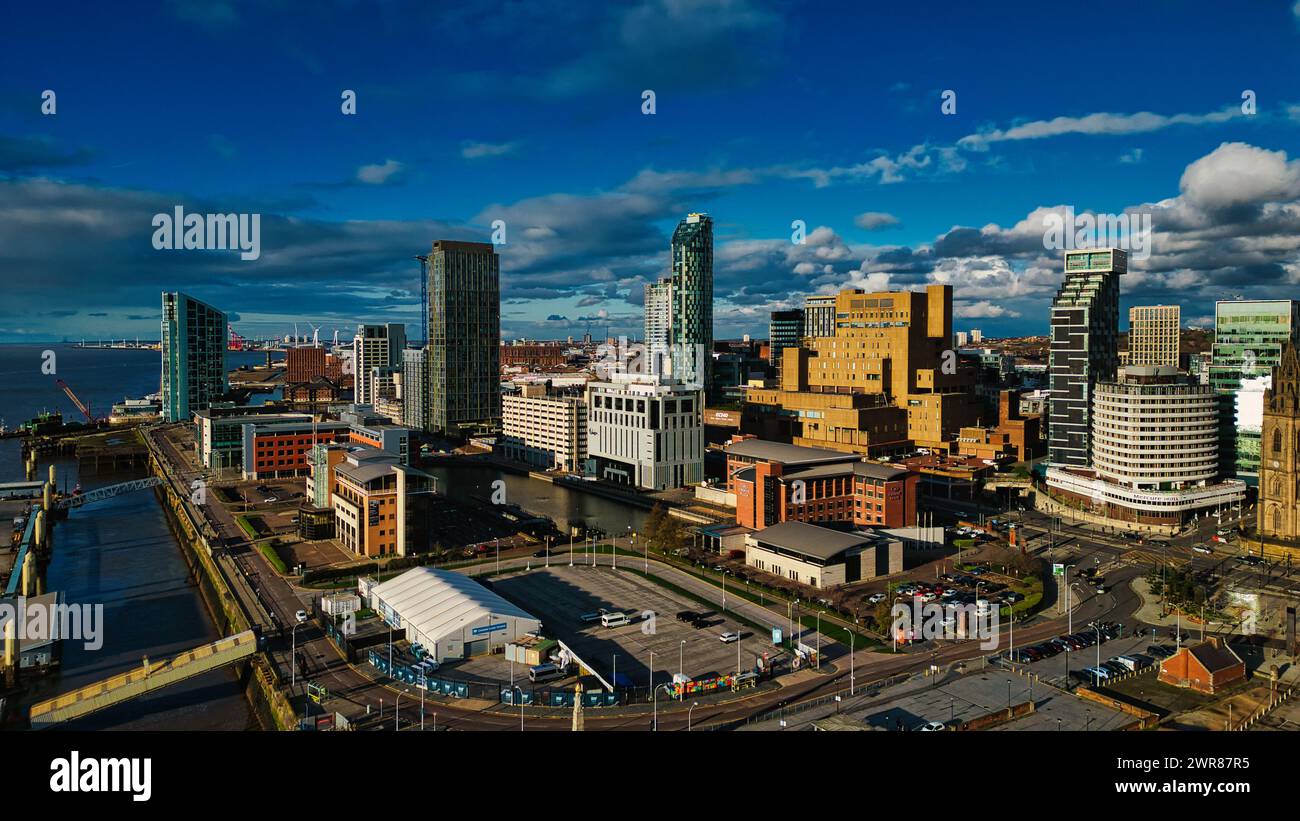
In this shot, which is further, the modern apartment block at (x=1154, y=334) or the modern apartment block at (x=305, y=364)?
the modern apartment block at (x=305, y=364)

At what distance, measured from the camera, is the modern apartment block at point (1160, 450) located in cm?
3838

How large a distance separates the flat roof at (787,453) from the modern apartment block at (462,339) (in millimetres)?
40706

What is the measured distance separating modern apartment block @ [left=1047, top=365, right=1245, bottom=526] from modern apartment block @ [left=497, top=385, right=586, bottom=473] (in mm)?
31653

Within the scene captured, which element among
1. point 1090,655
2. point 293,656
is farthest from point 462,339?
point 1090,655

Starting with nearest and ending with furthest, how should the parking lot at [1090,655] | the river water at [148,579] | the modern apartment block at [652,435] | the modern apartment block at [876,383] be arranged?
the parking lot at [1090,655], the river water at [148,579], the modern apartment block at [652,435], the modern apartment block at [876,383]

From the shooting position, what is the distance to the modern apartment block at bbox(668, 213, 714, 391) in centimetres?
10506

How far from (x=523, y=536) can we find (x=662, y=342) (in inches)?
3340

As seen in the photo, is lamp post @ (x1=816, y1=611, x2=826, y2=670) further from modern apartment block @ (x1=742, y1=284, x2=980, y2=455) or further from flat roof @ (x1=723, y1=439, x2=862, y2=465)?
modern apartment block @ (x1=742, y1=284, x2=980, y2=455)

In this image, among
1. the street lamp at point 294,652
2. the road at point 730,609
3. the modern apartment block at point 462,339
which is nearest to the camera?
the road at point 730,609

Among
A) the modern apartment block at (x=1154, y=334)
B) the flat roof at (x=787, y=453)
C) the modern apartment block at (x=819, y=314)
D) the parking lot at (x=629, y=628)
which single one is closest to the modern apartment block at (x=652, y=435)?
the flat roof at (x=787, y=453)

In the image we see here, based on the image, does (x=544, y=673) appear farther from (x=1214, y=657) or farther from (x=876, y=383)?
(x=876, y=383)

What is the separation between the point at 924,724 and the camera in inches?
647

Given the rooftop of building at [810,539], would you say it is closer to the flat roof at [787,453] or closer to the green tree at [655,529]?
the green tree at [655,529]
